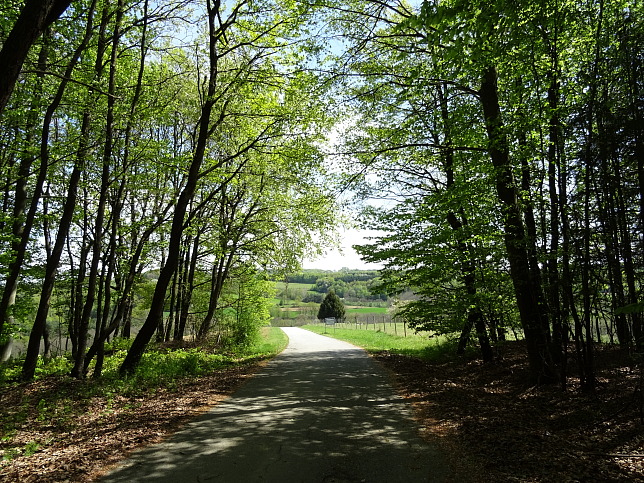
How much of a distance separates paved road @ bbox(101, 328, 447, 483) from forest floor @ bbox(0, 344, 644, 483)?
396mm

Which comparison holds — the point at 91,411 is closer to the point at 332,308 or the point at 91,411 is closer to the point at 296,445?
the point at 296,445

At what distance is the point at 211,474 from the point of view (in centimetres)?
444

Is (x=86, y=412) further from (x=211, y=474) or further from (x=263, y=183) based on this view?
(x=263, y=183)

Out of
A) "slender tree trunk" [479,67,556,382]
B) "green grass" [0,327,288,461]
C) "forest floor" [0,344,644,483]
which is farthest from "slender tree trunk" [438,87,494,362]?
"green grass" [0,327,288,461]

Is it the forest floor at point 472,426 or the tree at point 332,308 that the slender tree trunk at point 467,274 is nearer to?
the forest floor at point 472,426

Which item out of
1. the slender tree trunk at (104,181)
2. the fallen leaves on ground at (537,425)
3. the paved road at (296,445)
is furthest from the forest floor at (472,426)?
the slender tree trunk at (104,181)

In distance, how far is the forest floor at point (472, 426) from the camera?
4.54 m

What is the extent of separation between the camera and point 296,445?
17.7ft

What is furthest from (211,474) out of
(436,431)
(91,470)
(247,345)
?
(247,345)

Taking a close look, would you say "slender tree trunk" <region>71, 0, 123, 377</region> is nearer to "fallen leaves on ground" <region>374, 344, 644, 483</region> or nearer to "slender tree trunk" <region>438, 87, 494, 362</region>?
"fallen leaves on ground" <region>374, 344, 644, 483</region>

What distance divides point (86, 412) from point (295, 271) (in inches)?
621

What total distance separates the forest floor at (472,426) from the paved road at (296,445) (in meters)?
0.40

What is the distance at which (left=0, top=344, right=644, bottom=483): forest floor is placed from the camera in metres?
4.54

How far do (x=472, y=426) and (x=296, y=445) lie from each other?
2.86 m
